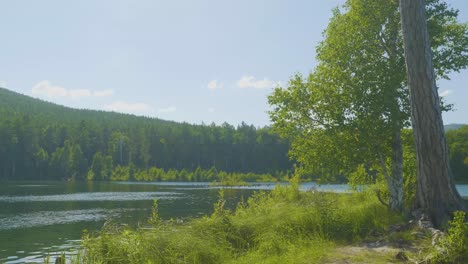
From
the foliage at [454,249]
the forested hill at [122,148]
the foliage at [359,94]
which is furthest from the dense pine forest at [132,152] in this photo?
the foliage at [454,249]

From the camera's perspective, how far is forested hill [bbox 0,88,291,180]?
12825cm

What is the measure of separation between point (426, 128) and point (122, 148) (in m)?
149

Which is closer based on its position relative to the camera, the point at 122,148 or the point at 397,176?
the point at 397,176

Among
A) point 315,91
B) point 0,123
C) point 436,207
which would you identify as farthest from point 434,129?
point 0,123

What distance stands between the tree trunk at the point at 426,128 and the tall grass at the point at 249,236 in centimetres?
164

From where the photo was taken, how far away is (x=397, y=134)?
49.7ft

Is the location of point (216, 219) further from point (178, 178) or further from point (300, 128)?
point (178, 178)

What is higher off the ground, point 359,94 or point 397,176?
point 359,94

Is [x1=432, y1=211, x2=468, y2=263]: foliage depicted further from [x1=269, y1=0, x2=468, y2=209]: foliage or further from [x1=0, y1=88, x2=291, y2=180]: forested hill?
[x1=0, y1=88, x2=291, y2=180]: forested hill

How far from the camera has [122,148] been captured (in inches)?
6024

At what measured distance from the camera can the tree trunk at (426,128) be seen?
1129 centimetres

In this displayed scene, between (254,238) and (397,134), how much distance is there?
22.4ft

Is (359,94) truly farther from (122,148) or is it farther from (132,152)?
(122,148)

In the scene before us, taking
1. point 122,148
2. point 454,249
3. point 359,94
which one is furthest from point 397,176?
point 122,148
